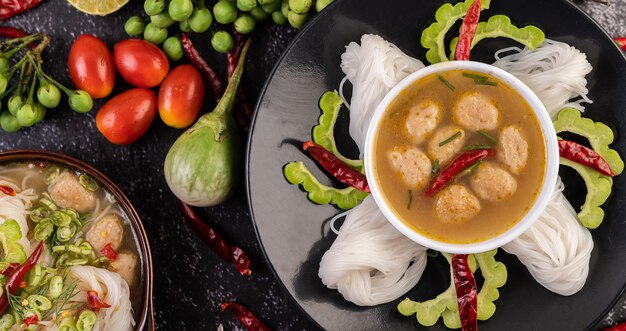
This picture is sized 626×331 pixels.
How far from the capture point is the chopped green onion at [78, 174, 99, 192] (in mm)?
3672

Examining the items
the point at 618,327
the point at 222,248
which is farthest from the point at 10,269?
the point at 618,327

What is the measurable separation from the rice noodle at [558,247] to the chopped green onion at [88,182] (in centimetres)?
212

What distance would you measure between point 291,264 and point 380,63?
1039 millimetres

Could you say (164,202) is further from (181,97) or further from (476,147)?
(476,147)

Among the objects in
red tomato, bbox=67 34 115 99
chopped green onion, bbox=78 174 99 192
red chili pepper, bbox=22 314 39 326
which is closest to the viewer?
red chili pepper, bbox=22 314 39 326

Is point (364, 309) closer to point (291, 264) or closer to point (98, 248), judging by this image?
point (291, 264)

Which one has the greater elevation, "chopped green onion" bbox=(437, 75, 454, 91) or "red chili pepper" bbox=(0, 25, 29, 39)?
"chopped green onion" bbox=(437, 75, 454, 91)

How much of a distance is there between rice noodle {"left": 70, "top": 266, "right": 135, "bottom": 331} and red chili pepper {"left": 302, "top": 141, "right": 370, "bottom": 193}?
1.23 meters

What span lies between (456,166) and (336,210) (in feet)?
2.12

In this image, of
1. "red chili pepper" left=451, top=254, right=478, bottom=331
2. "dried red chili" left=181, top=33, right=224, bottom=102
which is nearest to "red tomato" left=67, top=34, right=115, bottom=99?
"dried red chili" left=181, top=33, right=224, bottom=102

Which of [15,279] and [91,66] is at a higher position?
[91,66]

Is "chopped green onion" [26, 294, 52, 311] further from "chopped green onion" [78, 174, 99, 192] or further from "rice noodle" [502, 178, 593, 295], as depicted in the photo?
"rice noodle" [502, 178, 593, 295]

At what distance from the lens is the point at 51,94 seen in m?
3.73

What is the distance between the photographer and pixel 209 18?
3758 mm
